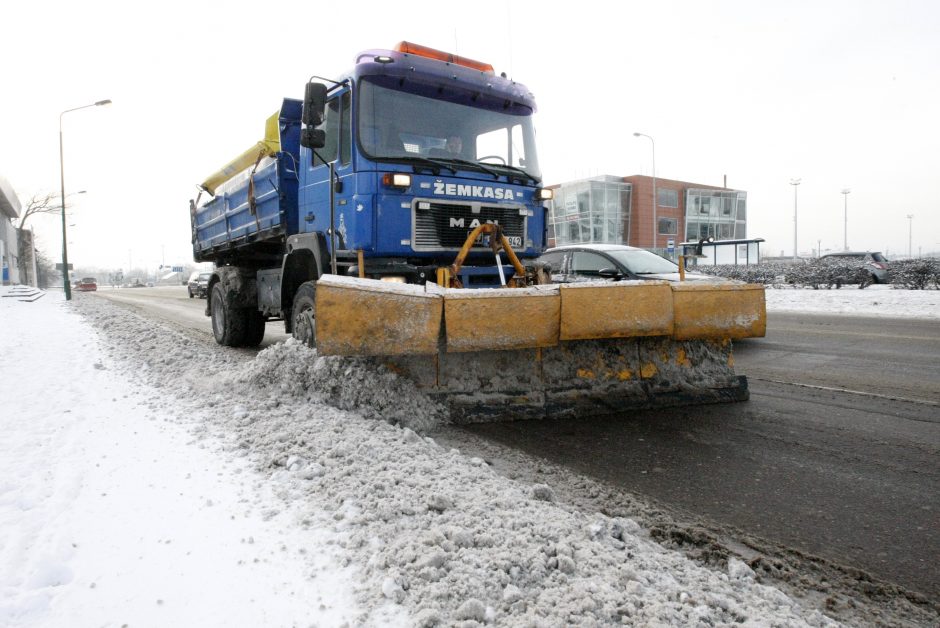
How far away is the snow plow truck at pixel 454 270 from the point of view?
13.3 ft

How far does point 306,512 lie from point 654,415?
2.83m

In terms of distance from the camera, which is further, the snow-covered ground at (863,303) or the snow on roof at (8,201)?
the snow on roof at (8,201)

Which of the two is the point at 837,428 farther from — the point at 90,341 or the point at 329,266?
the point at 90,341

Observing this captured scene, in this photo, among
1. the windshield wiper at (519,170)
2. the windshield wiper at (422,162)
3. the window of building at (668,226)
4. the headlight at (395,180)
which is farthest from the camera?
the window of building at (668,226)

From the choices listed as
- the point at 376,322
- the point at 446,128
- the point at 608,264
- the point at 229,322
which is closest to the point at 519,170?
the point at 446,128

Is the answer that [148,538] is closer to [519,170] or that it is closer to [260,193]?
[519,170]

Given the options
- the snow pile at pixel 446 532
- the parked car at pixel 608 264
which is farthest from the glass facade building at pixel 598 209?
the snow pile at pixel 446 532

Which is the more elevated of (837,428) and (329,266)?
(329,266)

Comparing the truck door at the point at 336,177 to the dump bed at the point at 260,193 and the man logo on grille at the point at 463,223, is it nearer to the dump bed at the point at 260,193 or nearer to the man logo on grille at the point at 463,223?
the dump bed at the point at 260,193

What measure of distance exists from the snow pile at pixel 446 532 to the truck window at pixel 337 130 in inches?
91.0

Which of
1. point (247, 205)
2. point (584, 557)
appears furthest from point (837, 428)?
point (247, 205)

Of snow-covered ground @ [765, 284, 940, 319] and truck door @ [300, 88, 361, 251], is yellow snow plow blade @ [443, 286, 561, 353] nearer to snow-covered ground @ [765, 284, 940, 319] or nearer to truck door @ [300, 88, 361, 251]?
truck door @ [300, 88, 361, 251]

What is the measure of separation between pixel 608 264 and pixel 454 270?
14.5 feet

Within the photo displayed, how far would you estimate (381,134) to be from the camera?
5.33 metres
